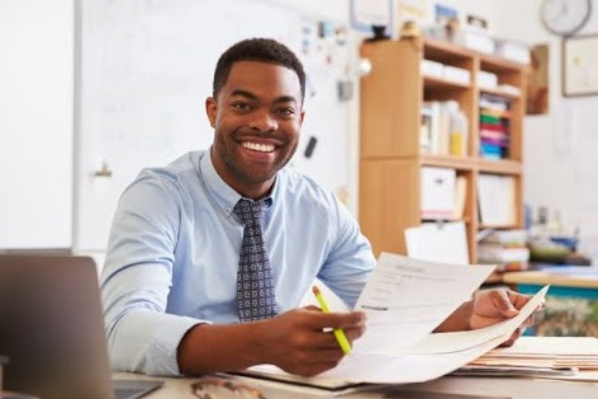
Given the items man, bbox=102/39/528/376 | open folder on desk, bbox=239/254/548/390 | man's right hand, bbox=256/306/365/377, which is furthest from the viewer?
man, bbox=102/39/528/376

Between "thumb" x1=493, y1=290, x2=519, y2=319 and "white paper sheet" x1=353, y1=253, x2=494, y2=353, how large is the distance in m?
0.28

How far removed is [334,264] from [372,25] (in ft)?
8.26

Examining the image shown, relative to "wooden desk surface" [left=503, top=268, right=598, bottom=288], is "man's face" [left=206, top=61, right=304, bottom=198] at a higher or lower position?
higher

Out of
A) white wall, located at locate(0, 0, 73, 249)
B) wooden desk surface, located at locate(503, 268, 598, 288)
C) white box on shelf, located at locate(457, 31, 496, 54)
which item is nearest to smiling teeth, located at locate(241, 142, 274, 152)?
white wall, located at locate(0, 0, 73, 249)

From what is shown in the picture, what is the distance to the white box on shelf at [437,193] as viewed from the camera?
406cm

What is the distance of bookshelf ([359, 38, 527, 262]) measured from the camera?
399cm

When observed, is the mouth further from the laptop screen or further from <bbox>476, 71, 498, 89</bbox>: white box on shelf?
<bbox>476, 71, 498, 89</bbox>: white box on shelf

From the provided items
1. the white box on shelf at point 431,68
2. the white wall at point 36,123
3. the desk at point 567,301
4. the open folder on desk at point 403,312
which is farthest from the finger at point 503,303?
the white box on shelf at point 431,68

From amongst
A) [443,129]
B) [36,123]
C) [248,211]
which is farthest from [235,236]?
[443,129]

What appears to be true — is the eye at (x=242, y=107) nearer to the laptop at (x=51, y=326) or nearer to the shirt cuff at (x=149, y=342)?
the shirt cuff at (x=149, y=342)

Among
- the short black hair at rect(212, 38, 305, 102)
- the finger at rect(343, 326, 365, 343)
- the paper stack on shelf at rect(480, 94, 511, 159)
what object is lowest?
the finger at rect(343, 326, 365, 343)

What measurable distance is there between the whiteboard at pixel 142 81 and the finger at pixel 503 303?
1.70 metres

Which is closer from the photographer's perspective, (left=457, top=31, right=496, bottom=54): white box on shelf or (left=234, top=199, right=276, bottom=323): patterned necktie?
(left=234, top=199, right=276, bottom=323): patterned necktie

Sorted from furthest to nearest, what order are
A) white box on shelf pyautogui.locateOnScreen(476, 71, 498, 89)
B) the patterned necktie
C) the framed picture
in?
1. the framed picture
2. white box on shelf pyautogui.locateOnScreen(476, 71, 498, 89)
3. the patterned necktie
